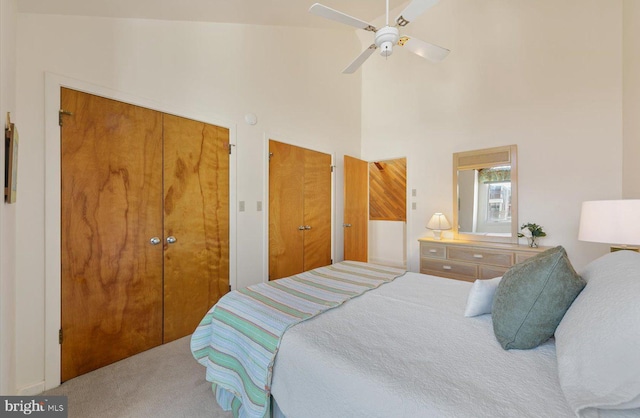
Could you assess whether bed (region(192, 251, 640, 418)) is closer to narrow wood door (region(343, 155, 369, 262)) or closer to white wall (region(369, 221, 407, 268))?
narrow wood door (region(343, 155, 369, 262))

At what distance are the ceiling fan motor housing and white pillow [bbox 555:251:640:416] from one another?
5.79 feet

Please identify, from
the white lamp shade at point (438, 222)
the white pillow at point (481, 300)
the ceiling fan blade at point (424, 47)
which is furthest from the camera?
the white lamp shade at point (438, 222)

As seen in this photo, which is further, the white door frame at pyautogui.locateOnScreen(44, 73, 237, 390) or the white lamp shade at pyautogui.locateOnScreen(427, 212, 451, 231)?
the white lamp shade at pyautogui.locateOnScreen(427, 212, 451, 231)

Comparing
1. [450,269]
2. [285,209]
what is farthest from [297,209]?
[450,269]

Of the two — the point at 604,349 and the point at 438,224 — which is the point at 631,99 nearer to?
the point at 438,224

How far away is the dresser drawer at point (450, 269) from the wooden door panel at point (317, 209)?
1347mm

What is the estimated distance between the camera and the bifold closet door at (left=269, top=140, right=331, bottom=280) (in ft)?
10.4

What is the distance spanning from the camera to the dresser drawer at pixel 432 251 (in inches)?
130

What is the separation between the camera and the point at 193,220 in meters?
2.48

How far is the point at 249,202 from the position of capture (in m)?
2.91

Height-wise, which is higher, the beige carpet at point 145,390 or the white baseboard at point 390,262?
the white baseboard at point 390,262

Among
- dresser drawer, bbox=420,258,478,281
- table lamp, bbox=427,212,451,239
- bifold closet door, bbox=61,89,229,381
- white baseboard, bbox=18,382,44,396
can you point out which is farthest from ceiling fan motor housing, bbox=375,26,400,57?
white baseboard, bbox=18,382,44,396

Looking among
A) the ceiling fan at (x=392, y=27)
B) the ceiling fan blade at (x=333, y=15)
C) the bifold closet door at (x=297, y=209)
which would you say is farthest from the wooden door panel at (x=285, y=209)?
the ceiling fan blade at (x=333, y=15)

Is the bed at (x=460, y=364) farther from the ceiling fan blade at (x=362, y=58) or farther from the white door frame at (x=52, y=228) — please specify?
the ceiling fan blade at (x=362, y=58)
